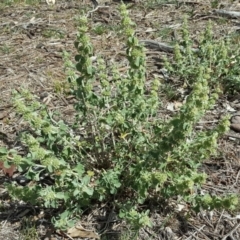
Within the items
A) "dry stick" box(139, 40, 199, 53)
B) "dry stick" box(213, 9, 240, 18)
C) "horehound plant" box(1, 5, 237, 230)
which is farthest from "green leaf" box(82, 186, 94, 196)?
"dry stick" box(213, 9, 240, 18)

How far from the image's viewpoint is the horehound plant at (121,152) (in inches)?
101

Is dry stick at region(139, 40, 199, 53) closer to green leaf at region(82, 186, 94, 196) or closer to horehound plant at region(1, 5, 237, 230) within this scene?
horehound plant at region(1, 5, 237, 230)

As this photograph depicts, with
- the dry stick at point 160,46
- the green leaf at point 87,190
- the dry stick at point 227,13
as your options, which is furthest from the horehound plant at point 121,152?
the dry stick at point 227,13

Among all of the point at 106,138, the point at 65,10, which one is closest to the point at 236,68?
the point at 106,138

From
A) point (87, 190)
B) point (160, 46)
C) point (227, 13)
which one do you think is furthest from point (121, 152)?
point (227, 13)

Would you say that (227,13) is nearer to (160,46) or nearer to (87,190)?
(160,46)

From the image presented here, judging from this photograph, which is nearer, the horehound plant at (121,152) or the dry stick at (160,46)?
the horehound plant at (121,152)

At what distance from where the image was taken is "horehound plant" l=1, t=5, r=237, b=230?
8.43 feet

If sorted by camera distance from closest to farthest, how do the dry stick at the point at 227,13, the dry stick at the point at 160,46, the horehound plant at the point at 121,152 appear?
the horehound plant at the point at 121,152 < the dry stick at the point at 160,46 < the dry stick at the point at 227,13

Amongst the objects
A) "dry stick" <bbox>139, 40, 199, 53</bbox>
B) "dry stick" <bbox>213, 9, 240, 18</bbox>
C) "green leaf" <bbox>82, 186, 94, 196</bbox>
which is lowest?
"dry stick" <bbox>139, 40, 199, 53</bbox>

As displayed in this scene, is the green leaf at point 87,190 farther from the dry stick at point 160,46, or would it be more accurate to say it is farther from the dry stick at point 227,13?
the dry stick at point 227,13

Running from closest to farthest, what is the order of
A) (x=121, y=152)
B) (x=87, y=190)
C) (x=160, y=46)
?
(x=87, y=190) → (x=121, y=152) → (x=160, y=46)

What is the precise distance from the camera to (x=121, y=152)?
120 inches

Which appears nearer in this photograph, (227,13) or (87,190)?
(87,190)
